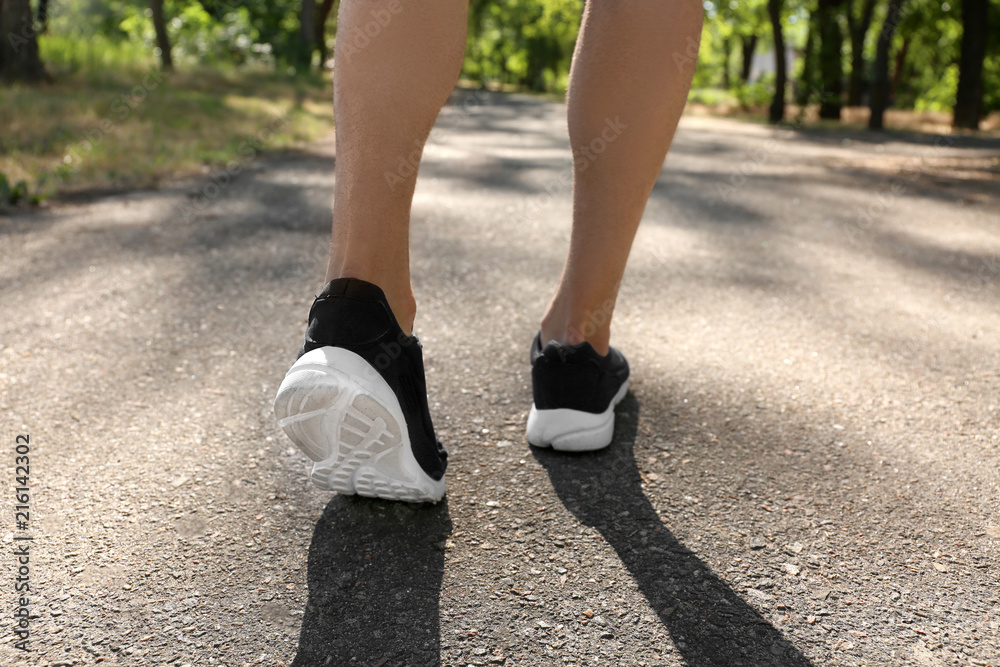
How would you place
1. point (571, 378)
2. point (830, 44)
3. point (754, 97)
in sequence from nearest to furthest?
1. point (571, 378)
2. point (830, 44)
3. point (754, 97)

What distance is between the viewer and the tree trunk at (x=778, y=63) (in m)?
14.1

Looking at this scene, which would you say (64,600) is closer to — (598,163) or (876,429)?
(598,163)

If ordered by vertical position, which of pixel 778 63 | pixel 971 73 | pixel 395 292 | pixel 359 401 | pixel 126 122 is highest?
pixel 778 63

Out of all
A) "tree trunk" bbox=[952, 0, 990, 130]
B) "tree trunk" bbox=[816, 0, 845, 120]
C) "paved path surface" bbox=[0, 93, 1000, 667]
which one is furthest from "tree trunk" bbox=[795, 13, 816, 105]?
"paved path surface" bbox=[0, 93, 1000, 667]

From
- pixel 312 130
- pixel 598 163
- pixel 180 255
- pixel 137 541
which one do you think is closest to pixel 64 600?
pixel 137 541

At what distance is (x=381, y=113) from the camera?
3.46 feet

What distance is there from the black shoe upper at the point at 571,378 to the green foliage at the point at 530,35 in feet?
107

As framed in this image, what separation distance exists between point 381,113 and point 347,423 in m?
0.45

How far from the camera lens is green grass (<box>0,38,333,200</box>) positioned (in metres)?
3.93

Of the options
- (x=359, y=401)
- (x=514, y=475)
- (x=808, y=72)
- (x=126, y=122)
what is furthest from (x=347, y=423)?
(x=808, y=72)

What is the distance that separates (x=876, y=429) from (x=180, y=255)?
226 cm

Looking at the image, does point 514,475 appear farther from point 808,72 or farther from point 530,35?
point 530,35

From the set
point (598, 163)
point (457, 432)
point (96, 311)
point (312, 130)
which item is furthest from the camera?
point (312, 130)

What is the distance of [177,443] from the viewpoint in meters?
1.40
